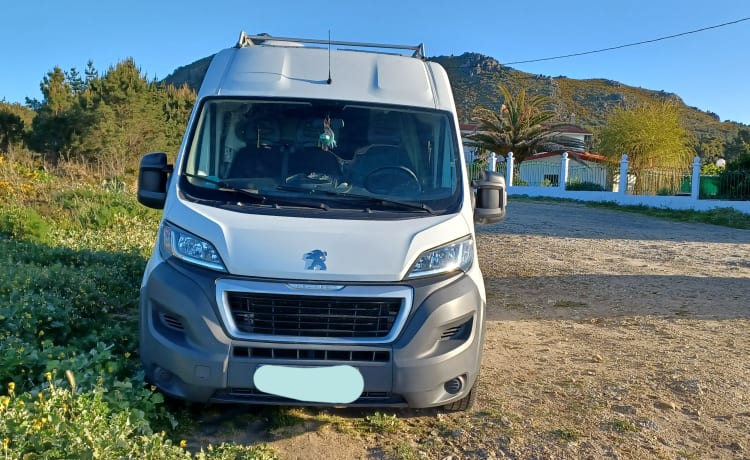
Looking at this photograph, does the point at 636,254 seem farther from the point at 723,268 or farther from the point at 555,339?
the point at 555,339

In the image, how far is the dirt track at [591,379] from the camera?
3547mm

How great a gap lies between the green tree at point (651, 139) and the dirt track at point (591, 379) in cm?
2154

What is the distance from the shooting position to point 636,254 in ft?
36.5

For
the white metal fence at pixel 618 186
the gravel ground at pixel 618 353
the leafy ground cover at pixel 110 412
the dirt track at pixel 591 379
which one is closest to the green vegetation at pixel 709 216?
the white metal fence at pixel 618 186

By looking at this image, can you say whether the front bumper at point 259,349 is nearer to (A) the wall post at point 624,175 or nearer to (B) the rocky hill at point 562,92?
(A) the wall post at point 624,175

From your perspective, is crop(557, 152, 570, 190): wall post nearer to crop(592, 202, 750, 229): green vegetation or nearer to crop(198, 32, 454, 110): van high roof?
crop(592, 202, 750, 229): green vegetation

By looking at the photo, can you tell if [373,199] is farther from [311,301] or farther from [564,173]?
[564,173]

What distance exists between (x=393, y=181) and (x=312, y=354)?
1.34 m

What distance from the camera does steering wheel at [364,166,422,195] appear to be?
3975mm

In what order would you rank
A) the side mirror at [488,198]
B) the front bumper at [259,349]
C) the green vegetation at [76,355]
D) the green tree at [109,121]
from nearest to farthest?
1. the green vegetation at [76,355]
2. the front bumper at [259,349]
3. the side mirror at [488,198]
4. the green tree at [109,121]

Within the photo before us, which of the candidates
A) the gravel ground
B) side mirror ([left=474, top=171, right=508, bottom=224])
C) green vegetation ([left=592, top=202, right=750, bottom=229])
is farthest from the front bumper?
green vegetation ([left=592, top=202, right=750, bottom=229])

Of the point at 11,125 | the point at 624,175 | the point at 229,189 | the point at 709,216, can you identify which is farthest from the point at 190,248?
the point at 11,125

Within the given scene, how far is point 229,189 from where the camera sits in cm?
374

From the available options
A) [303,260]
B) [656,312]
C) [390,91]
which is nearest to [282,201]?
[303,260]
